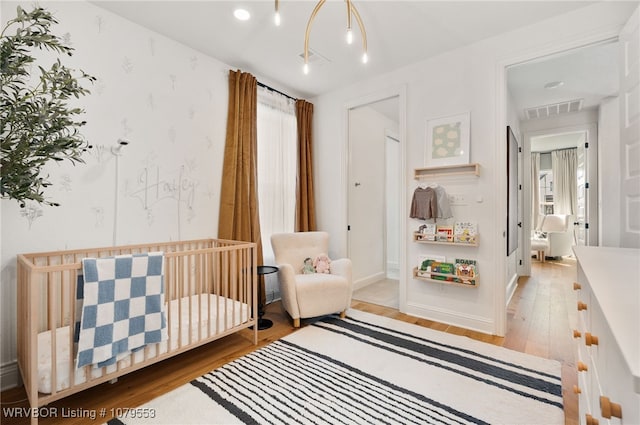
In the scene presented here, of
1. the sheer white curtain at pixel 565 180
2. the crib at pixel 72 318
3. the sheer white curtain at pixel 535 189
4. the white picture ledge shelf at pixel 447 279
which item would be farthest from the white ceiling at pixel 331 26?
the sheer white curtain at pixel 565 180

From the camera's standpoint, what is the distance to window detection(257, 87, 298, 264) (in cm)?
339

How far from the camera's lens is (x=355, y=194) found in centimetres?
398

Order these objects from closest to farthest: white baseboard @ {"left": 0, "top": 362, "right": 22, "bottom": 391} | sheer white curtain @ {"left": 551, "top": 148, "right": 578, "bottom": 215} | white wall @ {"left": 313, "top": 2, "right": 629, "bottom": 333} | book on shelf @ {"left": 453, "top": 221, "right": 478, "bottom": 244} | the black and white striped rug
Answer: the black and white striped rug
white baseboard @ {"left": 0, "top": 362, "right": 22, "bottom": 391}
white wall @ {"left": 313, "top": 2, "right": 629, "bottom": 333}
book on shelf @ {"left": 453, "top": 221, "right": 478, "bottom": 244}
sheer white curtain @ {"left": 551, "top": 148, "right": 578, "bottom": 215}

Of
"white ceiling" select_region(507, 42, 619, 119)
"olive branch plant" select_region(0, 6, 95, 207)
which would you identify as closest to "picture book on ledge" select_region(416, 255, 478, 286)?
"white ceiling" select_region(507, 42, 619, 119)

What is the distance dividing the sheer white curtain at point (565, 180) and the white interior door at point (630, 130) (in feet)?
20.5

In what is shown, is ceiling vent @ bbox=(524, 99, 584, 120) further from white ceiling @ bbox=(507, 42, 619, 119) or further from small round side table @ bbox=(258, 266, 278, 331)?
small round side table @ bbox=(258, 266, 278, 331)

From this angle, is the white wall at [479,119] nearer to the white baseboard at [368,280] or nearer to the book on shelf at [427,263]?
the book on shelf at [427,263]

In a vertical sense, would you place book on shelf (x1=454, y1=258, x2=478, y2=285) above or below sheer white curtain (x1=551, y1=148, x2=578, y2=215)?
below

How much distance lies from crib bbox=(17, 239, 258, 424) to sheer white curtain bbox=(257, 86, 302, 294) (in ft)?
2.63

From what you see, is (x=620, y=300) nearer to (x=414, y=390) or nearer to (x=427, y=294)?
(x=414, y=390)

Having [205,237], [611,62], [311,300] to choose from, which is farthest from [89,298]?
[611,62]

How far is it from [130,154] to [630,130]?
135 inches

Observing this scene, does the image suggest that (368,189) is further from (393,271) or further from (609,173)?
(609,173)

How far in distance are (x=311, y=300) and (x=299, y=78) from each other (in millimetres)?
2440
